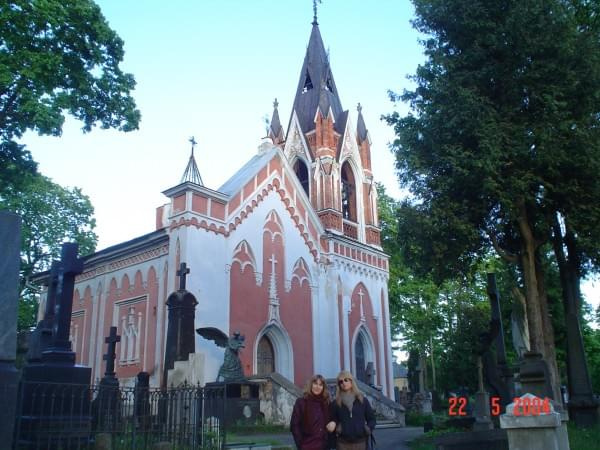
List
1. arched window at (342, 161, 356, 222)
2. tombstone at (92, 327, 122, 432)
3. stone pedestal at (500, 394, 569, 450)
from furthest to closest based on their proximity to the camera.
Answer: arched window at (342, 161, 356, 222) < tombstone at (92, 327, 122, 432) < stone pedestal at (500, 394, 569, 450)

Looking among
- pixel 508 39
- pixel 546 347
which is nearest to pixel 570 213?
pixel 546 347

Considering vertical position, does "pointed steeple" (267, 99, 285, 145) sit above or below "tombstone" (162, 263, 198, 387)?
above

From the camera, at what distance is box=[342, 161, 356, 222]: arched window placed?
92.8 ft

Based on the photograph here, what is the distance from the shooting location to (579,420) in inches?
510

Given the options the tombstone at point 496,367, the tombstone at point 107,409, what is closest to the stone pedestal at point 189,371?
the tombstone at point 107,409

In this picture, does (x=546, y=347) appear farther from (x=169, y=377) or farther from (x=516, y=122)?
(x=169, y=377)

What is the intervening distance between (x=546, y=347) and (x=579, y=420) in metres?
1.80

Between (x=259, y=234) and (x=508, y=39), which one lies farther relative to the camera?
(x=259, y=234)

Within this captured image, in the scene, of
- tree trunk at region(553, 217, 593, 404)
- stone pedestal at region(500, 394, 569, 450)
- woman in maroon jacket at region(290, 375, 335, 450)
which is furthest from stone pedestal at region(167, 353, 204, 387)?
tree trunk at region(553, 217, 593, 404)

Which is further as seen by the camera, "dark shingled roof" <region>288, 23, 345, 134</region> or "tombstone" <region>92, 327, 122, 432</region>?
"dark shingled roof" <region>288, 23, 345, 134</region>

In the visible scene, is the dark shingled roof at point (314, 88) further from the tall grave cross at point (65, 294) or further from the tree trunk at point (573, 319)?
the tall grave cross at point (65, 294)

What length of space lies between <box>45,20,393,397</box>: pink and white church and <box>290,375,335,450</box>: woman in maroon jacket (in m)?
11.7

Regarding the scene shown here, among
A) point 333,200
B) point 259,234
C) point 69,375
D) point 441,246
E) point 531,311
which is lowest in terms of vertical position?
point 69,375

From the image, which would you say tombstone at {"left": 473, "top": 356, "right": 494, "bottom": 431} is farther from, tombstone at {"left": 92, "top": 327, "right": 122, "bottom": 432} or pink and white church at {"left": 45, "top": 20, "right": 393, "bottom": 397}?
pink and white church at {"left": 45, "top": 20, "right": 393, "bottom": 397}
